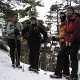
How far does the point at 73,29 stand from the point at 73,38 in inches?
13.3

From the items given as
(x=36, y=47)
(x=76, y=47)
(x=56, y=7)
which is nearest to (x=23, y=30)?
(x=36, y=47)

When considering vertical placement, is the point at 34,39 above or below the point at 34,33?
below

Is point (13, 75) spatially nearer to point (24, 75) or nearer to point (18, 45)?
point (24, 75)

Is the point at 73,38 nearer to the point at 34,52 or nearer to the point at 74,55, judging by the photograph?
the point at 74,55

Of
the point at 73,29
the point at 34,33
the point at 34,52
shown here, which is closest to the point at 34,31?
the point at 34,33

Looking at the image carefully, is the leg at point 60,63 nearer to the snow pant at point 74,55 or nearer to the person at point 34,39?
the snow pant at point 74,55

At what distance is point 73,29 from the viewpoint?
23.8 feet

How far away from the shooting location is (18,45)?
29.0 ft

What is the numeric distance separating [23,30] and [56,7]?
79.2ft

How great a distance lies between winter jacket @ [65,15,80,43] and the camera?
273 inches

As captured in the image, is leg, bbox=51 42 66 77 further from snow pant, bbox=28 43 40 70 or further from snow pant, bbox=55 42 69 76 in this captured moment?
snow pant, bbox=28 43 40 70

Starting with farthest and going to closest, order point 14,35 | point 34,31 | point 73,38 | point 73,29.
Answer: point 14,35, point 34,31, point 73,29, point 73,38

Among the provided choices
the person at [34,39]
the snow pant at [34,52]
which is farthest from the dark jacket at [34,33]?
the snow pant at [34,52]

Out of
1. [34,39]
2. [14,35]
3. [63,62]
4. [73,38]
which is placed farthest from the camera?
[14,35]
